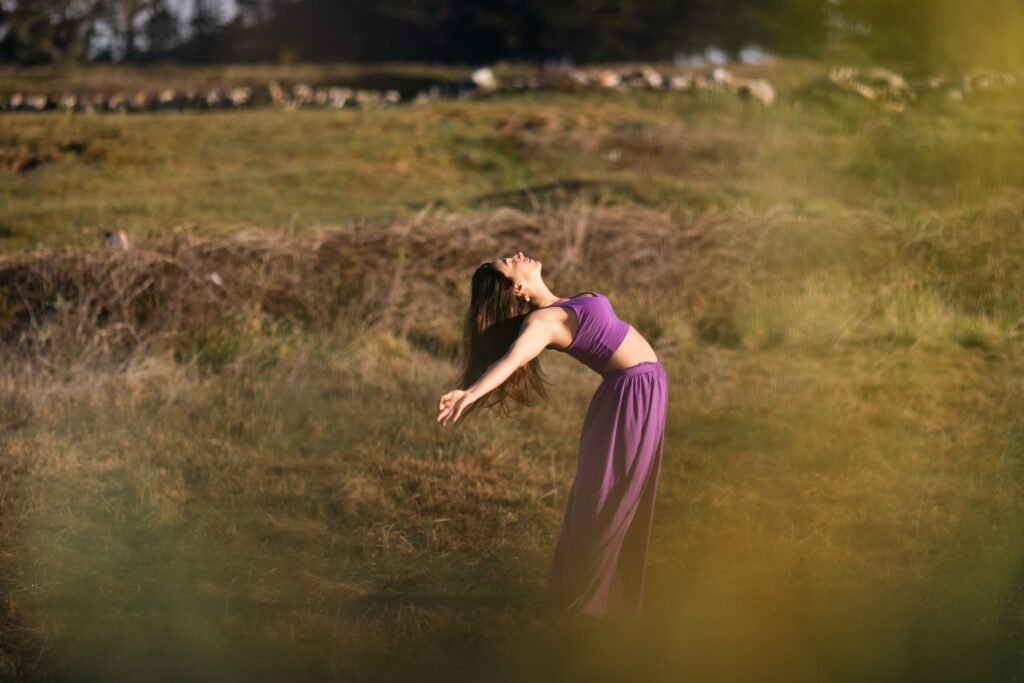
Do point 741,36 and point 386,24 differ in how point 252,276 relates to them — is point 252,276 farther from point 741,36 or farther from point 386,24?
point 386,24

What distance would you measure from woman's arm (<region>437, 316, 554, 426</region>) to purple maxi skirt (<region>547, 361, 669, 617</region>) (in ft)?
1.08

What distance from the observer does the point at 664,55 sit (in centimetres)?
4025

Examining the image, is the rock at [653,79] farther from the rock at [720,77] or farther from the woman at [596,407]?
the woman at [596,407]

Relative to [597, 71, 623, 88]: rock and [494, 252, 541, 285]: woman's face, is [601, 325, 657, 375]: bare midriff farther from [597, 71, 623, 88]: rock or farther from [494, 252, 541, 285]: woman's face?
[597, 71, 623, 88]: rock

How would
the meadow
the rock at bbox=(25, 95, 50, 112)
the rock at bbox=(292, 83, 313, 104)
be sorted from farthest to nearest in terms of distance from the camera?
1. the rock at bbox=(292, 83, 313, 104)
2. the rock at bbox=(25, 95, 50, 112)
3. the meadow

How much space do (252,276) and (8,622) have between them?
19.3 ft

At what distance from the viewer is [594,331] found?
3.64 m

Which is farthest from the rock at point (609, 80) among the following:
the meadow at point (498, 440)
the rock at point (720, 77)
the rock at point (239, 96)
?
the meadow at point (498, 440)

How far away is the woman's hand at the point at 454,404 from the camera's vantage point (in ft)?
10.7

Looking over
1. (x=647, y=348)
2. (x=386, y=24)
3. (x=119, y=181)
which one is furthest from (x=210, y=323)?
(x=386, y=24)

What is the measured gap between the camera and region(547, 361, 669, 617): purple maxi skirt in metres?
3.76

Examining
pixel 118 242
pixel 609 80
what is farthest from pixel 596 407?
pixel 609 80

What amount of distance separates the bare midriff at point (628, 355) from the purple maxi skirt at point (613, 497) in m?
0.02

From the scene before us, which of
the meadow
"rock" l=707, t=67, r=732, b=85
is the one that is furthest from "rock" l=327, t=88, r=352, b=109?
the meadow
